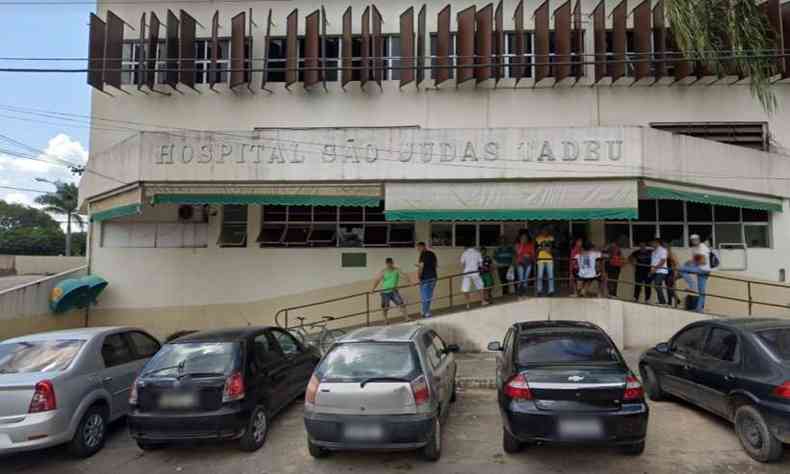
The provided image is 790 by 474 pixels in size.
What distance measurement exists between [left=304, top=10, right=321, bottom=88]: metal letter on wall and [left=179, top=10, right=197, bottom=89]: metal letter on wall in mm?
3385

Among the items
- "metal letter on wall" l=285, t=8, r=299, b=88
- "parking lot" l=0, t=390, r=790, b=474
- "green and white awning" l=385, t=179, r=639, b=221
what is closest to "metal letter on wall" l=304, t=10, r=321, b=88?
"metal letter on wall" l=285, t=8, r=299, b=88

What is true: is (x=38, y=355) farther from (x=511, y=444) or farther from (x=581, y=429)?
(x=581, y=429)

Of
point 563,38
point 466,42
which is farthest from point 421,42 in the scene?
point 563,38

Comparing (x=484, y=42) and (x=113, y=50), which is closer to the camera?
(x=484, y=42)

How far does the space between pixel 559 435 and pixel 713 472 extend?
1.65 meters

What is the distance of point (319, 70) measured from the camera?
48.2ft

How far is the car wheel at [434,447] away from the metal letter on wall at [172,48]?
13458mm

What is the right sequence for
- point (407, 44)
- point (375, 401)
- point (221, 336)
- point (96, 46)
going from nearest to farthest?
1. point (375, 401)
2. point (221, 336)
3. point (407, 44)
4. point (96, 46)

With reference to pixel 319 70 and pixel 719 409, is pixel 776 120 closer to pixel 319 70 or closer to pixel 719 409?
pixel 719 409

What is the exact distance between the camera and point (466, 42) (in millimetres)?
14367

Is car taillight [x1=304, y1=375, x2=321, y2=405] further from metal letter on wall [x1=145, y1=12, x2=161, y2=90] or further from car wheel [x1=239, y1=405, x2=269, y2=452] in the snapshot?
metal letter on wall [x1=145, y1=12, x2=161, y2=90]

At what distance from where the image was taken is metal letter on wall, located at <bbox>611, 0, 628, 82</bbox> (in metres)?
14.1

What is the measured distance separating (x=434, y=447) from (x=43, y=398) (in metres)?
4.34

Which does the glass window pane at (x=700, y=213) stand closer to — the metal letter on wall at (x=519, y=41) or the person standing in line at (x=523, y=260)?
the person standing in line at (x=523, y=260)
